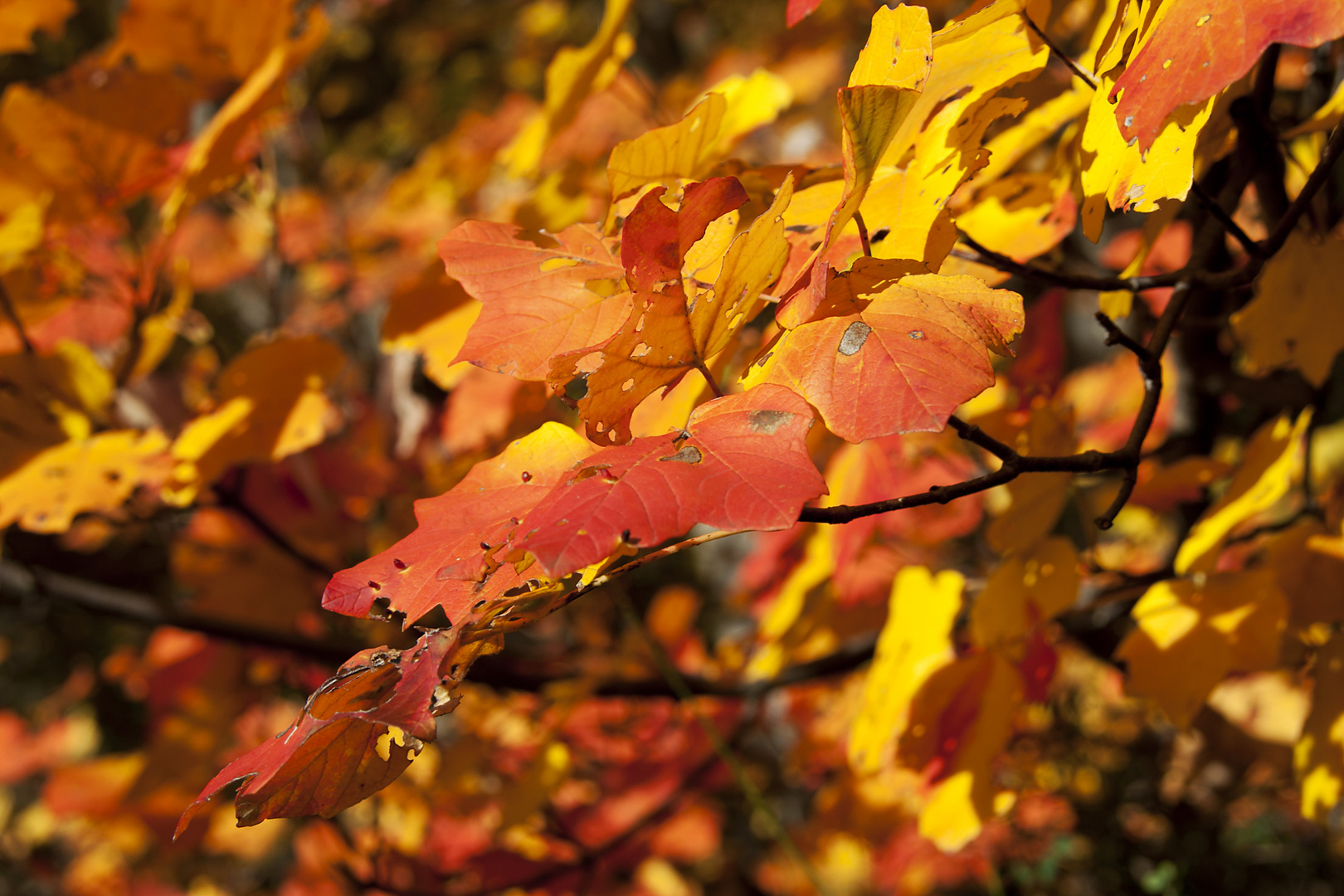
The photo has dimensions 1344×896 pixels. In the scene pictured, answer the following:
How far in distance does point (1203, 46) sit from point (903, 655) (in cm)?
45

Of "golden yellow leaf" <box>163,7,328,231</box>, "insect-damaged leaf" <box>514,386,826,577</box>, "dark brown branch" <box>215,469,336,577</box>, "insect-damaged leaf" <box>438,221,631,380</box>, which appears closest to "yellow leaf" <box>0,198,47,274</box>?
"golden yellow leaf" <box>163,7,328,231</box>

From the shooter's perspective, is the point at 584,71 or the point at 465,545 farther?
the point at 584,71

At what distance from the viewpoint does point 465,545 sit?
1.11 feet

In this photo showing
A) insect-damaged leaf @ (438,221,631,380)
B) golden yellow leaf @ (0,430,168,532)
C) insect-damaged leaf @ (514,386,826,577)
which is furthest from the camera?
golden yellow leaf @ (0,430,168,532)

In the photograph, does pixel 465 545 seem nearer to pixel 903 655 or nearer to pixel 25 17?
pixel 903 655

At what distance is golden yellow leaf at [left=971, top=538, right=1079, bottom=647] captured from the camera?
1.88 ft

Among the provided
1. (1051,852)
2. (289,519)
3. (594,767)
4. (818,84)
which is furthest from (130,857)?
(818,84)

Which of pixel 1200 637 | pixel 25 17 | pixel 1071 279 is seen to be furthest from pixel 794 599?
pixel 25 17

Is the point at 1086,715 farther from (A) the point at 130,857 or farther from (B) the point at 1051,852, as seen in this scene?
(A) the point at 130,857

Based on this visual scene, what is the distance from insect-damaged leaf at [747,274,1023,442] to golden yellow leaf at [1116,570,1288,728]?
0.31 m

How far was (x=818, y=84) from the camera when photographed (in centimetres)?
281

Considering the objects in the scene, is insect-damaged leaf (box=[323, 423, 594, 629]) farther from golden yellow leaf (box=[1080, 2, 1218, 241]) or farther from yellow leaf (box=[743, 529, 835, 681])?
yellow leaf (box=[743, 529, 835, 681])

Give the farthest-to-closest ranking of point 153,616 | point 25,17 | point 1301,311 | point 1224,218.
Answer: point 153,616 < point 25,17 < point 1301,311 < point 1224,218

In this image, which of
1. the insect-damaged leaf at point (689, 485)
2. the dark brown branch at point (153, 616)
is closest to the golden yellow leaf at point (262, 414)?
the dark brown branch at point (153, 616)
